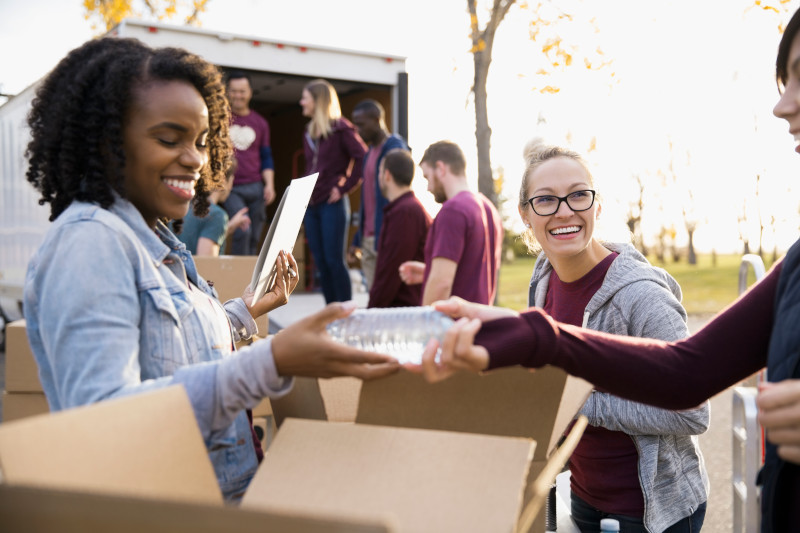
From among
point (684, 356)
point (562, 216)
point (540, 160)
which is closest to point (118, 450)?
point (684, 356)

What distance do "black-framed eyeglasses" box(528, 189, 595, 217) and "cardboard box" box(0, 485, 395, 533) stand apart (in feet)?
6.39

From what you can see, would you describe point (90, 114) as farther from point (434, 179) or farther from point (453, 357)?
point (434, 179)

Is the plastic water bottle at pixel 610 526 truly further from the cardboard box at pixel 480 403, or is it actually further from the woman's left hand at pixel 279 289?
the woman's left hand at pixel 279 289

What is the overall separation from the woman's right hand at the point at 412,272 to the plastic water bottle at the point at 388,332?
3.58 m

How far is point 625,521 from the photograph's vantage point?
2.13m

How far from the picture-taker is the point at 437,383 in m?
1.35

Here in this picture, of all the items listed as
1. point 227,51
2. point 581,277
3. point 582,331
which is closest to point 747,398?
point 581,277

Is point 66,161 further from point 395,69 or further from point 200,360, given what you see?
point 395,69

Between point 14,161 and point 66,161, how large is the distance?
870cm

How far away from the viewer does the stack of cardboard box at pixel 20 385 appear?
3.29 metres

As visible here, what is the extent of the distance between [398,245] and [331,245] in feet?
5.66

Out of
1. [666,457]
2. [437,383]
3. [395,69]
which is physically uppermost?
[395,69]

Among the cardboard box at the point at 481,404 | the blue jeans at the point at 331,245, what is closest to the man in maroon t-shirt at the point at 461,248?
the blue jeans at the point at 331,245

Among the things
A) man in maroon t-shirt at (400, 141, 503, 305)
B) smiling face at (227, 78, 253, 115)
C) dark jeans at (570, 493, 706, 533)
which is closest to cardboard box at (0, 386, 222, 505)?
dark jeans at (570, 493, 706, 533)
